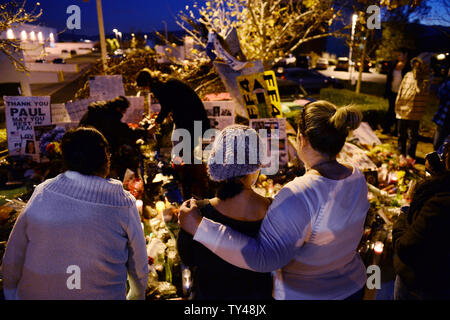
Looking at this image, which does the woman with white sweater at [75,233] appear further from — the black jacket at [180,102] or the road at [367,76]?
the road at [367,76]

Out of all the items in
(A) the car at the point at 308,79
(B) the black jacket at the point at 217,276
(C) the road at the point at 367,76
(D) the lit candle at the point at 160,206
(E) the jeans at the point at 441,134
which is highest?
(C) the road at the point at 367,76

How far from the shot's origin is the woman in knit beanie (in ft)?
5.36

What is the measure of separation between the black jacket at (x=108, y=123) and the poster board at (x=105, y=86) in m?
2.55

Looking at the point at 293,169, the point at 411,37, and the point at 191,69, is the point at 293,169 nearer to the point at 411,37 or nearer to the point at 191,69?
the point at 191,69

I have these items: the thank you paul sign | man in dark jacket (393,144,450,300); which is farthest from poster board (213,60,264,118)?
man in dark jacket (393,144,450,300)

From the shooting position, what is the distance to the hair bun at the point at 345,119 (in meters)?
1.53

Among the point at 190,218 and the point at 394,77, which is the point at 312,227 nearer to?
the point at 190,218

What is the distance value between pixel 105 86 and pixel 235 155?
20.7ft

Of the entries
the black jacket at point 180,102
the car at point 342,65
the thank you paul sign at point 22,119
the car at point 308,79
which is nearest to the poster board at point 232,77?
the black jacket at point 180,102

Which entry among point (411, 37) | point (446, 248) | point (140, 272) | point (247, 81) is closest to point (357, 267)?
point (446, 248)

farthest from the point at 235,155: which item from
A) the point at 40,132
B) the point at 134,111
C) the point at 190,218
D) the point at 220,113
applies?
the point at 134,111

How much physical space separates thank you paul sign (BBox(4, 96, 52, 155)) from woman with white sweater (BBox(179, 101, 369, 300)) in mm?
5405

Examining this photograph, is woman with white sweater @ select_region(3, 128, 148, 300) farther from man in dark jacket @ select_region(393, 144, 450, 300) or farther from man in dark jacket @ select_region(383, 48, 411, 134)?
man in dark jacket @ select_region(383, 48, 411, 134)

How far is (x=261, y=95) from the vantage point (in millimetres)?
5160
